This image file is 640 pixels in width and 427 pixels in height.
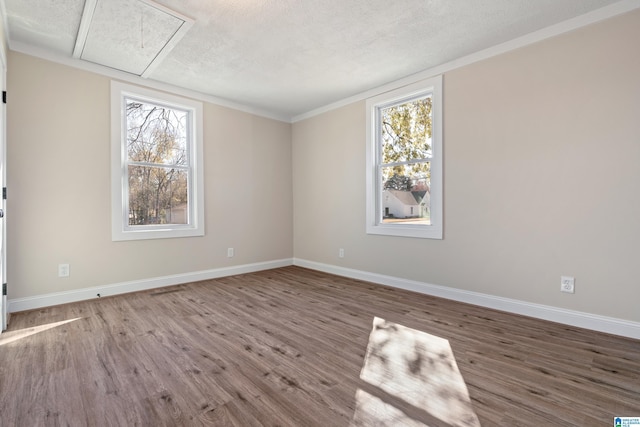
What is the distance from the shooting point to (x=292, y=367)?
1.97 metres

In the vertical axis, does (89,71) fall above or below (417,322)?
above

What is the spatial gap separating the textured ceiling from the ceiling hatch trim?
0.14ft

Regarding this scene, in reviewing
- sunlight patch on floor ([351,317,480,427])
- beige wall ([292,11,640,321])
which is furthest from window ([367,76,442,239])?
sunlight patch on floor ([351,317,480,427])

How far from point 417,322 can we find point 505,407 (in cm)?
119

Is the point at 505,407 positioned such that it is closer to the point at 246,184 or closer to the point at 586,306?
the point at 586,306

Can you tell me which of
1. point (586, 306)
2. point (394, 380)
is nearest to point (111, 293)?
point (394, 380)

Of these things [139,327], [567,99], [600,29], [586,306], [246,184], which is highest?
[600,29]

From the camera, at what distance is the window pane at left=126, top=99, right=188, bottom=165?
3818mm

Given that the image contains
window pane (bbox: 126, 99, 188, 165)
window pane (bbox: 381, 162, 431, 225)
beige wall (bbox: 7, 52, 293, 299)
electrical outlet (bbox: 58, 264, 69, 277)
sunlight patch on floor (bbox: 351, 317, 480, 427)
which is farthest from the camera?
window pane (bbox: 126, 99, 188, 165)

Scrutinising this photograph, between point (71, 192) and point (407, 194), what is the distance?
384 cm

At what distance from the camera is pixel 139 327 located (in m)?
2.65

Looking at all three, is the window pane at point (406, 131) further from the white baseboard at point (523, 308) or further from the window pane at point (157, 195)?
the window pane at point (157, 195)

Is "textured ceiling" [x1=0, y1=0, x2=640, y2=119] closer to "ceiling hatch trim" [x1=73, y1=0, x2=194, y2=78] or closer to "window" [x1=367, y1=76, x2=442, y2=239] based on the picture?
"ceiling hatch trim" [x1=73, y1=0, x2=194, y2=78]

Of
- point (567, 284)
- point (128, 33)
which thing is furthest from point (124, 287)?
point (567, 284)
